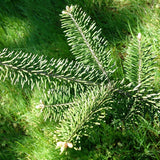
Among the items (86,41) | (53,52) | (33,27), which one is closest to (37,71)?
(86,41)

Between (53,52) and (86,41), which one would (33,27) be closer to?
(53,52)

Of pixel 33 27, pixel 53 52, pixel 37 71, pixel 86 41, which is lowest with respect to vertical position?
pixel 37 71

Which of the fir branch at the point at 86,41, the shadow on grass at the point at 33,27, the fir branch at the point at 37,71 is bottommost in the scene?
the fir branch at the point at 37,71

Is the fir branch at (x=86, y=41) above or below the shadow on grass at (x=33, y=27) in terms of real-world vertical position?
below

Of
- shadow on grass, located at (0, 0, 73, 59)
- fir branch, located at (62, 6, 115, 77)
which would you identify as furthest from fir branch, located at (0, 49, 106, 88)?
shadow on grass, located at (0, 0, 73, 59)

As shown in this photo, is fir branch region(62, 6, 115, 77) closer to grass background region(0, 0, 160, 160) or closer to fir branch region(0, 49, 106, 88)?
fir branch region(0, 49, 106, 88)

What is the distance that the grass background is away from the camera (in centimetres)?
167

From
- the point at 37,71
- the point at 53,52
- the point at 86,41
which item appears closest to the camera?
the point at 37,71

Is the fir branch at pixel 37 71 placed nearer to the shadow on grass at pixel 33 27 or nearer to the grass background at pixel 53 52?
the grass background at pixel 53 52

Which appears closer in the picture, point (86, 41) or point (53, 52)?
point (86, 41)

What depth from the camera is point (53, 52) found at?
2.09 metres

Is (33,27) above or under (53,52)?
above

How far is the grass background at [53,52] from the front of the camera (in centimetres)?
167

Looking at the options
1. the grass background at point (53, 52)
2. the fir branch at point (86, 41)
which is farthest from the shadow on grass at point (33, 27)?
the fir branch at point (86, 41)
